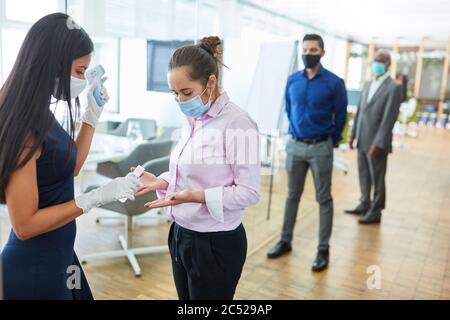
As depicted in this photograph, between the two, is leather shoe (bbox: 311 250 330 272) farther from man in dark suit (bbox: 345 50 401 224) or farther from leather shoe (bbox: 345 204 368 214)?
leather shoe (bbox: 345 204 368 214)

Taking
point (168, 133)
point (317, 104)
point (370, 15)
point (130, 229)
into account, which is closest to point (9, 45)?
point (168, 133)

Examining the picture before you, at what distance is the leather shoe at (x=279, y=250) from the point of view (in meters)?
2.93

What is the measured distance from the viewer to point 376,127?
362cm

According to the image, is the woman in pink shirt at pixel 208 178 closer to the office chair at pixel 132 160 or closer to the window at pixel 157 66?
the window at pixel 157 66

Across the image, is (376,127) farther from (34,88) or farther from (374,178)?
(34,88)

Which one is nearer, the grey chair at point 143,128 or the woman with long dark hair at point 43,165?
the woman with long dark hair at point 43,165

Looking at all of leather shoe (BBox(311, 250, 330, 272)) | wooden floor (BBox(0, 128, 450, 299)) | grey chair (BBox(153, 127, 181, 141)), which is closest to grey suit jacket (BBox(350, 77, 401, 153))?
wooden floor (BBox(0, 128, 450, 299))

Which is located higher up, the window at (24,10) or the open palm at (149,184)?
the window at (24,10)

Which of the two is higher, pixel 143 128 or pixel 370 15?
pixel 370 15

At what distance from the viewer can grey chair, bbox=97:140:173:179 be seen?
6.63 ft

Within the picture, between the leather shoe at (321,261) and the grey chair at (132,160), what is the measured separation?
52.5 inches

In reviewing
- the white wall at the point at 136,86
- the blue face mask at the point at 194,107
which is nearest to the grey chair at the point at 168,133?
the white wall at the point at 136,86

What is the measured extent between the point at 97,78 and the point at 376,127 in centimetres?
290

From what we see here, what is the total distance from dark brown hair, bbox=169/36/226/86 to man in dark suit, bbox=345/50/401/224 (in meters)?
2.64
